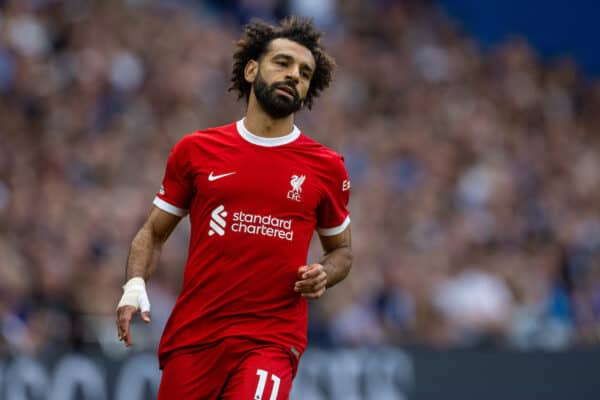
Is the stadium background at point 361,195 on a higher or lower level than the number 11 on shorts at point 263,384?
higher

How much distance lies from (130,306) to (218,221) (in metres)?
0.59

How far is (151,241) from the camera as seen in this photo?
18.7 ft

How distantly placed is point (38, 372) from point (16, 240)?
1233 millimetres

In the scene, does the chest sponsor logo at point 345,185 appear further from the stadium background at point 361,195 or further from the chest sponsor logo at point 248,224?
the stadium background at point 361,195

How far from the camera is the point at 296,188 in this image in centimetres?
559

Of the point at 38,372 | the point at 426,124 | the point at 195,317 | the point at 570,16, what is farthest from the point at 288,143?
the point at 570,16

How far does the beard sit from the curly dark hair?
0.28 meters

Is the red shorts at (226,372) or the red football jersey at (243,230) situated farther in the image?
the red football jersey at (243,230)

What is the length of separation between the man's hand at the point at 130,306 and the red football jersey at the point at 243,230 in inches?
8.7

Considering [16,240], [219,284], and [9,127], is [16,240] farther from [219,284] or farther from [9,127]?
[219,284]

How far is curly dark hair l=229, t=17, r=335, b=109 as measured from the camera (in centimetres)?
585

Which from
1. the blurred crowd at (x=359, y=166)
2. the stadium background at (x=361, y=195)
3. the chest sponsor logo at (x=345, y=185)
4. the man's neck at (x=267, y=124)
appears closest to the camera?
the man's neck at (x=267, y=124)

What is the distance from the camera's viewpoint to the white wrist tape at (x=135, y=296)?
213 inches

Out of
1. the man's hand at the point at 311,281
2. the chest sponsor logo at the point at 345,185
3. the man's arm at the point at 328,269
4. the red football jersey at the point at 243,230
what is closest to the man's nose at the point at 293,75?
the red football jersey at the point at 243,230
